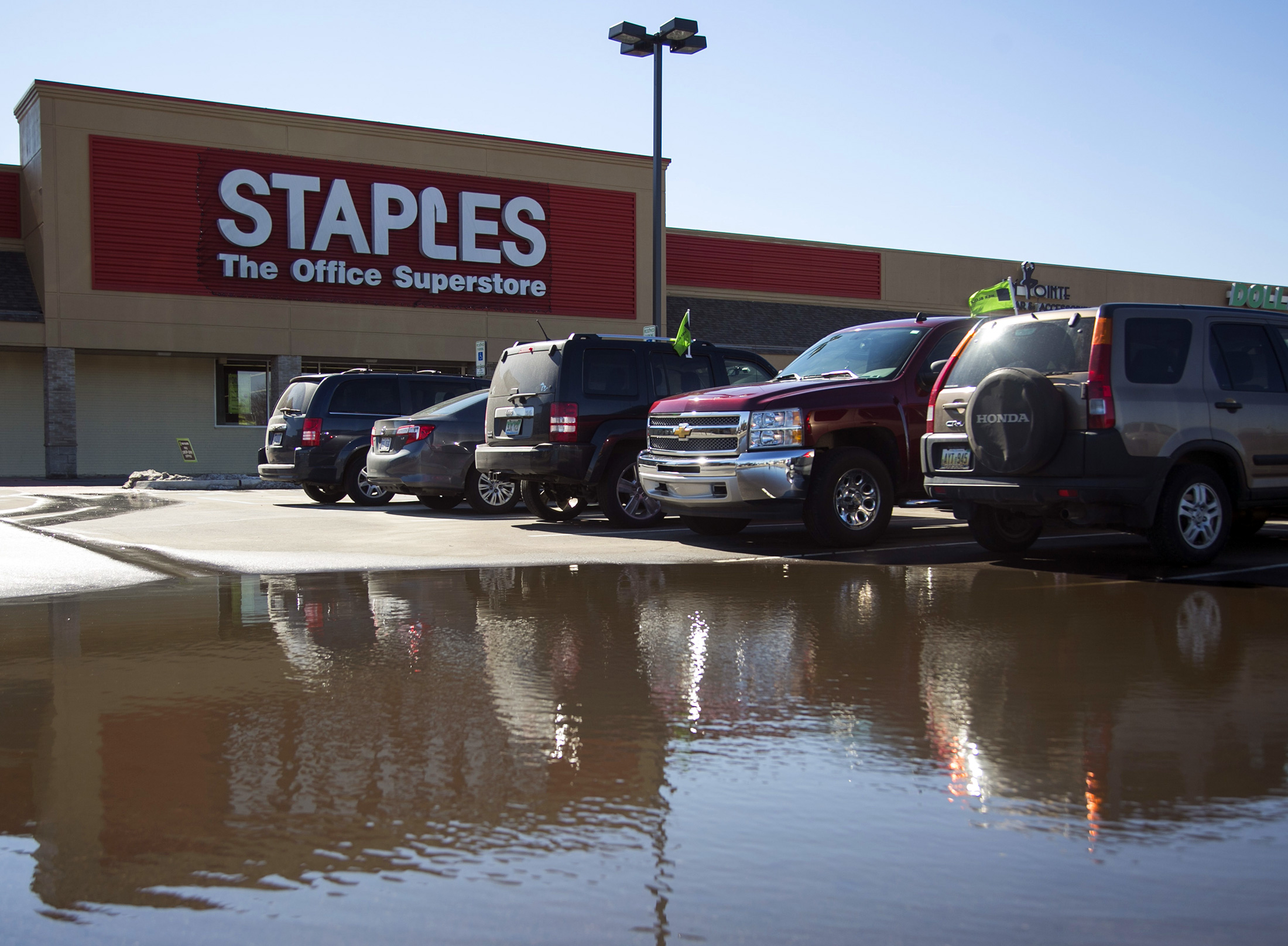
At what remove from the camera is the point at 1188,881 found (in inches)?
127

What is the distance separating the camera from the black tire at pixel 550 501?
46.6 ft

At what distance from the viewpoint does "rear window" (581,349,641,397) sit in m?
13.5

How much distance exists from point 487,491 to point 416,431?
3.78ft

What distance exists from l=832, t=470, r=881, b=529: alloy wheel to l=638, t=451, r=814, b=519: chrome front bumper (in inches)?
15.5

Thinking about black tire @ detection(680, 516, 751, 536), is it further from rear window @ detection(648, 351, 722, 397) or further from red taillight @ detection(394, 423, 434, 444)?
red taillight @ detection(394, 423, 434, 444)

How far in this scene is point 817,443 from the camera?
1095 cm

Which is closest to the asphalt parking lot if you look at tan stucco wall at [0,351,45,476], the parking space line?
the parking space line

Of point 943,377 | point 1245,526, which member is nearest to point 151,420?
point 943,377

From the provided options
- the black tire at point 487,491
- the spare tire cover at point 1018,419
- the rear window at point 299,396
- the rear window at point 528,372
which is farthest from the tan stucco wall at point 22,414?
the spare tire cover at point 1018,419

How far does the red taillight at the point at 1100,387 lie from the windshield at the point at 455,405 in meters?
8.80

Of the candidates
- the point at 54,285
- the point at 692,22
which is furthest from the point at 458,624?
the point at 54,285

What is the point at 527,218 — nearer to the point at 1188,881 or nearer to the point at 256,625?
the point at 256,625

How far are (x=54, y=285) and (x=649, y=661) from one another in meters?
27.9

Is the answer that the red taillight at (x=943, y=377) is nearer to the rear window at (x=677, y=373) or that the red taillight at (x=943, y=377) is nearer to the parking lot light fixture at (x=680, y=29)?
the rear window at (x=677, y=373)
